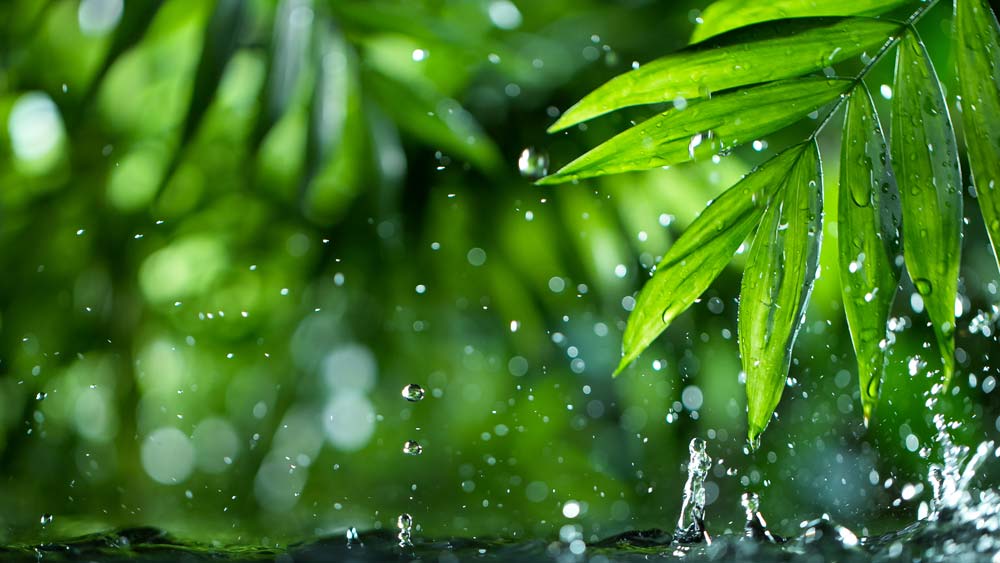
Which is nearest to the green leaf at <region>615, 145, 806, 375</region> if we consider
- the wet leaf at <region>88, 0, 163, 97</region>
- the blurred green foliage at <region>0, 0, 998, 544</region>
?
the blurred green foliage at <region>0, 0, 998, 544</region>

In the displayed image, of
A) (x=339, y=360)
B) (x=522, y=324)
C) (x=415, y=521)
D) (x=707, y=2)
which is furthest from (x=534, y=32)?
(x=415, y=521)

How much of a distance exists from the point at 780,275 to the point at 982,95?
16 centimetres

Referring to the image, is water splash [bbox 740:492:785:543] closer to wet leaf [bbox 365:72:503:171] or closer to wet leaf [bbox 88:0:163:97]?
wet leaf [bbox 365:72:503:171]

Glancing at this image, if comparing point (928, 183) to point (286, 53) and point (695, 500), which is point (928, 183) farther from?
point (286, 53)

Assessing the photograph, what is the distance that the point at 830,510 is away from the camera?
86cm

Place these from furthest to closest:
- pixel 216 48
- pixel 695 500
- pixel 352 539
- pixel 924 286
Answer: pixel 216 48 < pixel 695 500 < pixel 352 539 < pixel 924 286

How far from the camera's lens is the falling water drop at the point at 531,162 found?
3.63 ft

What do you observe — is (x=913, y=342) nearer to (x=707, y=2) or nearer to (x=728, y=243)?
(x=707, y=2)

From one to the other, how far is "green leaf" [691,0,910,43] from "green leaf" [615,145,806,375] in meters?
0.09

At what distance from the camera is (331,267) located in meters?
1.16

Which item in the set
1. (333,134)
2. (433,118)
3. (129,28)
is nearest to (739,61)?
(433,118)

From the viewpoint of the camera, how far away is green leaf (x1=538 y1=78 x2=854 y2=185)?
1.63 ft

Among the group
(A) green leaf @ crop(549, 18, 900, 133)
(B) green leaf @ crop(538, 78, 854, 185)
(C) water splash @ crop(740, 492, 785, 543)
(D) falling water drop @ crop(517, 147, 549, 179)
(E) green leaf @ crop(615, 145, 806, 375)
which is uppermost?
(D) falling water drop @ crop(517, 147, 549, 179)

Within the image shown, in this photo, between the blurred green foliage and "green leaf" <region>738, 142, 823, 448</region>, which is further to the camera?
the blurred green foliage
